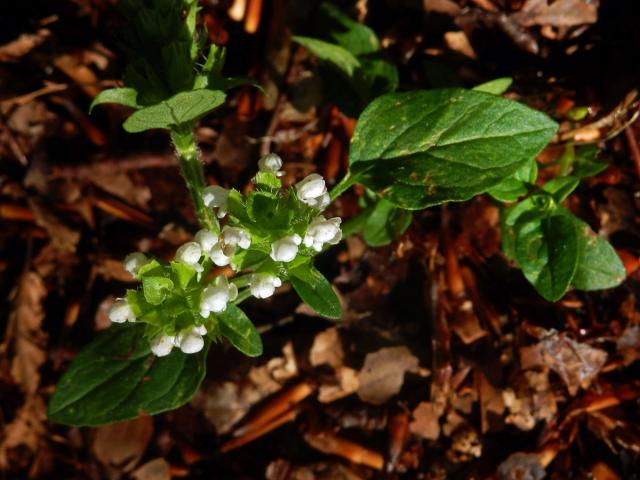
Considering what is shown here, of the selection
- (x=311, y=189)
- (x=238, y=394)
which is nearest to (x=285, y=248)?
(x=311, y=189)

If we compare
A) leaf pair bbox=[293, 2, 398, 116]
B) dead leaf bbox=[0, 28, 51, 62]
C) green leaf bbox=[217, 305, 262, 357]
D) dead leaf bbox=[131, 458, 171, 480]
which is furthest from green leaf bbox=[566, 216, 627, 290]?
dead leaf bbox=[0, 28, 51, 62]

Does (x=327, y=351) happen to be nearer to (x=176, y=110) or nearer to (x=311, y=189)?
(x=311, y=189)

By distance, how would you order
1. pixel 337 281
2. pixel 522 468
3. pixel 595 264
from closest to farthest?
pixel 595 264
pixel 522 468
pixel 337 281

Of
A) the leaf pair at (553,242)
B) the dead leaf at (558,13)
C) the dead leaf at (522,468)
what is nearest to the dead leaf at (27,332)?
the dead leaf at (522,468)

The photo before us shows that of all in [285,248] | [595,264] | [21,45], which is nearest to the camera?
[285,248]

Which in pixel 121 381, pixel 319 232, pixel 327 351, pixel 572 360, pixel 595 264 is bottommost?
pixel 327 351

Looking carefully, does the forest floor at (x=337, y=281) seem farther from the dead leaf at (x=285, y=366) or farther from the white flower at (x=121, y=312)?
the white flower at (x=121, y=312)

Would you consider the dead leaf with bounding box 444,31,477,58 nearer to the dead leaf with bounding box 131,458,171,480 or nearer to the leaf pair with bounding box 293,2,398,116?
the leaf pair with bounding box 293,2,398,116
